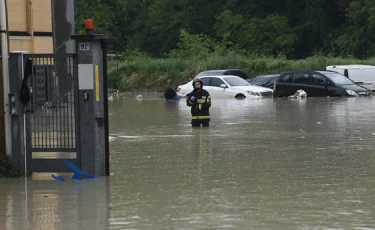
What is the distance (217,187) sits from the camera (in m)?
12.2

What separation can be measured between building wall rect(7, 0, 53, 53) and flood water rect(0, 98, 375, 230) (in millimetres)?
10651


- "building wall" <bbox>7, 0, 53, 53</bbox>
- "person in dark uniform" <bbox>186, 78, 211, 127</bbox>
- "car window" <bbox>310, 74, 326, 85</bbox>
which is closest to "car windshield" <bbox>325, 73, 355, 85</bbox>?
"car window" <bbox>310, 74, 326, 85</bbox>

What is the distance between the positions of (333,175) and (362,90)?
1206 inches

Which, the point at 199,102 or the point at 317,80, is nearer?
the point at 199,102

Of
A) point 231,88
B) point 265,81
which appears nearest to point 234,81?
point 231,88

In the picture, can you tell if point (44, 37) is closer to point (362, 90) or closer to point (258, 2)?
point (362, 90)

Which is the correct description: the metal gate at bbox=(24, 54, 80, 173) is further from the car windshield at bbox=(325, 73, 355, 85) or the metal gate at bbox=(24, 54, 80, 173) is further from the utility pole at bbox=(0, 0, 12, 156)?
the car windshield at bbox=(325, 73, 355, 85)

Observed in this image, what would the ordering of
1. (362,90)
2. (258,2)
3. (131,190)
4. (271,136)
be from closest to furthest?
(131,190) < (271,136) < (362,90) < (258,2)

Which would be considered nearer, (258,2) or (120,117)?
(120,117)

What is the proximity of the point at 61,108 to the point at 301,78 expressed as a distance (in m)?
32.5

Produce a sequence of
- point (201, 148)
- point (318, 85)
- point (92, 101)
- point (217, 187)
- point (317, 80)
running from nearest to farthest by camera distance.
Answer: point (217, 187) < point (92, 101) < point (201, 148) < point (318, 85) < point (317, 80)

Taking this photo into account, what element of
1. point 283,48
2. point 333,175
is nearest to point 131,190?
point 333,175

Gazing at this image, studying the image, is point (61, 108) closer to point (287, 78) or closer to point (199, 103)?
point (199, 103)

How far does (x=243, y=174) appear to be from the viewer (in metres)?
13.5
